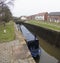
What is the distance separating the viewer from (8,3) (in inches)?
1559

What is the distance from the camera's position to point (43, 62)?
1755cm

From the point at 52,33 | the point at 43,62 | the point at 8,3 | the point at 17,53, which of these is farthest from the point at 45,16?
the point at 17,53

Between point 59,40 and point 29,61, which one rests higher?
point 29,61

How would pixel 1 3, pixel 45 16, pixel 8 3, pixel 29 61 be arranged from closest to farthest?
pixel 29 61
pixel 1 3
pixel 8 3
pixel 45 16

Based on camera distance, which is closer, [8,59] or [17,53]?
[8,59]

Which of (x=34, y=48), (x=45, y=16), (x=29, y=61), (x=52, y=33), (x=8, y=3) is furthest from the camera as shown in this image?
(x=45, y=16)

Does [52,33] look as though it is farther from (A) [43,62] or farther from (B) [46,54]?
(A) [43,62]

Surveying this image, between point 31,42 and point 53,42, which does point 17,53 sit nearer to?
point 31,42

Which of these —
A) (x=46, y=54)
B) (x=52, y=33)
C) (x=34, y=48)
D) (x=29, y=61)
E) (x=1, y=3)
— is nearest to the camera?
(x=29, y=61)

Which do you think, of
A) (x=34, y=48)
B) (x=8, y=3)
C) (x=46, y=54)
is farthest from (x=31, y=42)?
(x=8, y=3)

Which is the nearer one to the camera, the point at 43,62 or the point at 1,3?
the point at 43,62

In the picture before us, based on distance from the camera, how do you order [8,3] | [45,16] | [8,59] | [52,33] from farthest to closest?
1. [45,16]
2. [8,3]
3. [52,33]
4. [8,59]

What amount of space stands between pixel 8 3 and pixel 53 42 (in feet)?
66.9

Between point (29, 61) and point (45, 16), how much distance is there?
7975cm
